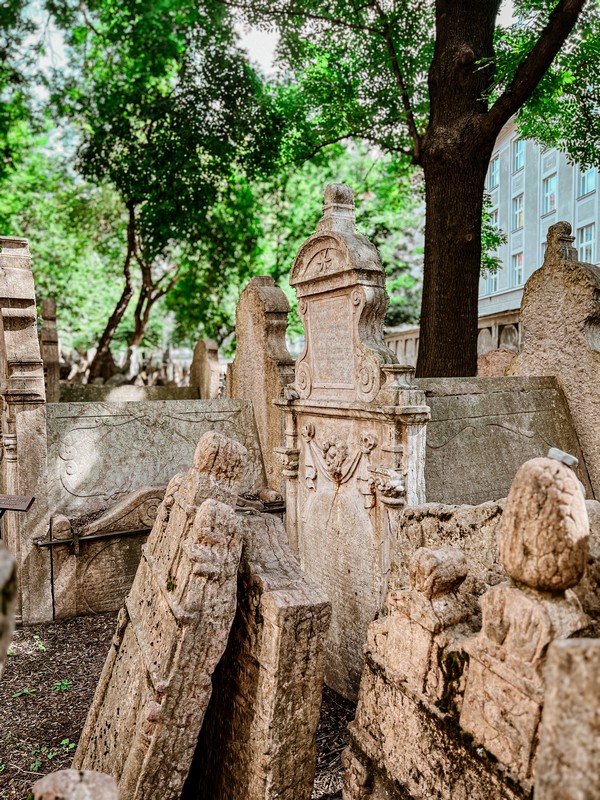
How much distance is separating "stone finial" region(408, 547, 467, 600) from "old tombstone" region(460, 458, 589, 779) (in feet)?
0.94

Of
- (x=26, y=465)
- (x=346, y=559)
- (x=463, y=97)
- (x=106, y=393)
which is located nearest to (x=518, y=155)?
(x=463, y=97)

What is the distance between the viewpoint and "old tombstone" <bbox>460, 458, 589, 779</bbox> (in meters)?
1.67

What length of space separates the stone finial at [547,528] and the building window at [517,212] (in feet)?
42.3

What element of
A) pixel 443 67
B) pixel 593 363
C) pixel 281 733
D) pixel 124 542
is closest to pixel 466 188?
pixel 443 67

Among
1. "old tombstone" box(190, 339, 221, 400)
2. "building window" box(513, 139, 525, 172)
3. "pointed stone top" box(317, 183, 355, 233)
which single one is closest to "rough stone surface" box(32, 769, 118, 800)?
"pointed stone top" box(317, 183, 355, 233)

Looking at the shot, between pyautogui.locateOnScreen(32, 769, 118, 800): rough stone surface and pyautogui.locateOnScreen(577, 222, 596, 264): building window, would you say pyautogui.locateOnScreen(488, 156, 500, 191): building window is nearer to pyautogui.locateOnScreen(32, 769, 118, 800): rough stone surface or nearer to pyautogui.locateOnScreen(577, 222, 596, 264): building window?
pyautogui.locateOnScreen(577, 222, 596, 264): building window

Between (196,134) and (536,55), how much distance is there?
844cm

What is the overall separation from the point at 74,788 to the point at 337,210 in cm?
419

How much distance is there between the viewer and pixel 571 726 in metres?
1.30

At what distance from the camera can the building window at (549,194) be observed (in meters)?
12.3

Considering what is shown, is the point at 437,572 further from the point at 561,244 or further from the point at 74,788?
the point at 561,244

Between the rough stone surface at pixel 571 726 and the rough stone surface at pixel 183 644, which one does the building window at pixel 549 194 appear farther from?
the rough stone surface at pixel 571 726

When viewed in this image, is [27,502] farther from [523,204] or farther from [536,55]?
[523,204]

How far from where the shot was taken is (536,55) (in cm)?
627
